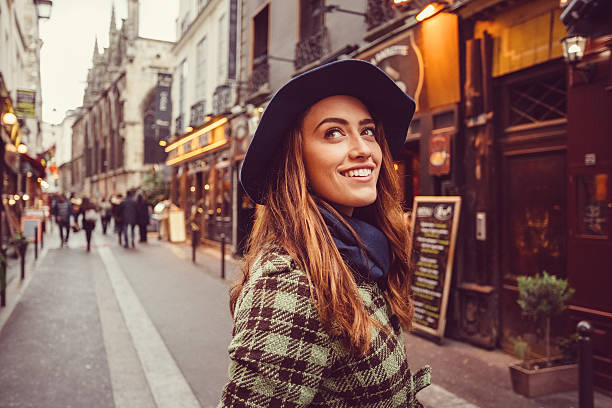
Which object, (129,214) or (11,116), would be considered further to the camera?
(129,214)

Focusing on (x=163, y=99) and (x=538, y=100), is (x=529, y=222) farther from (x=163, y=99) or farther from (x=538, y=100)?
(x=163, y=99)

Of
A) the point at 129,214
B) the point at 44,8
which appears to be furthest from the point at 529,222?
the point at 44,8

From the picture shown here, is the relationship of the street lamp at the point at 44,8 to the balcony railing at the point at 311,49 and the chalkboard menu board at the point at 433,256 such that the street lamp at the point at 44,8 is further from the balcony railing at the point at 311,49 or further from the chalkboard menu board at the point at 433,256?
the chalkboard menu board at the point at 433,256

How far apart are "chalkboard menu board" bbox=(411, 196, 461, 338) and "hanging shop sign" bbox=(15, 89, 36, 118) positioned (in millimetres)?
14520

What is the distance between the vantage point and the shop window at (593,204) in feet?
16.0

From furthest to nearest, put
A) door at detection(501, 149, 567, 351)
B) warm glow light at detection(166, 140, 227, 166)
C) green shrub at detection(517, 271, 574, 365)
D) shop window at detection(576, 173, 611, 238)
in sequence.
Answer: warm glow light at detection(166, 140, 227, 166), door at detection(501, 149, 567, 351), shop window at detection(576, 173, 611, 238), green shrub at detection(517, 271, 574, 365)

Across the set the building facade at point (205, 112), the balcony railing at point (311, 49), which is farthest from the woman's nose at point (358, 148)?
the building facade at point (205, 112)

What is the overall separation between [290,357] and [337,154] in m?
0.56

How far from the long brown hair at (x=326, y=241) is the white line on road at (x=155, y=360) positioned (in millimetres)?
3414

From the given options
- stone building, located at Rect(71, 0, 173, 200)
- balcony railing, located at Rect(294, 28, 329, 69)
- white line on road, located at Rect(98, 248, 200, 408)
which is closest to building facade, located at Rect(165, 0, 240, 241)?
balcony railing, located at Rect(294, 28, 329, 69)

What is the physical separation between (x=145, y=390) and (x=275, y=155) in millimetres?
4031

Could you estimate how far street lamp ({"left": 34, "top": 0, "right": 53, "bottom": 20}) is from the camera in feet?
53.1

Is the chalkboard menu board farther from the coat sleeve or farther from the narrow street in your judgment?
the coat sleeve

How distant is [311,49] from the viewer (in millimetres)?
11555
